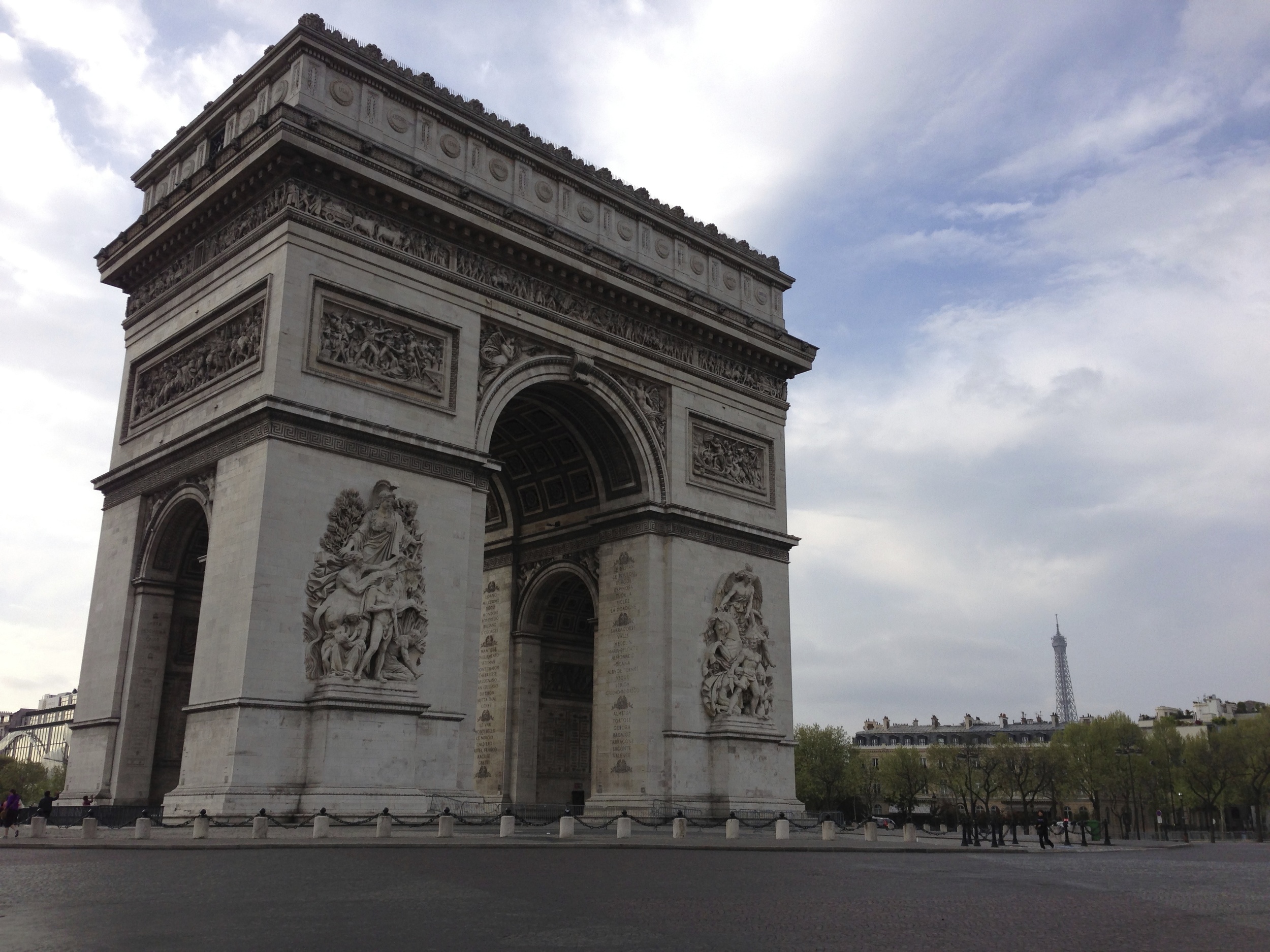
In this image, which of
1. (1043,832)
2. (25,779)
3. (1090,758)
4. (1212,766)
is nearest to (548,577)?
(1043,832)

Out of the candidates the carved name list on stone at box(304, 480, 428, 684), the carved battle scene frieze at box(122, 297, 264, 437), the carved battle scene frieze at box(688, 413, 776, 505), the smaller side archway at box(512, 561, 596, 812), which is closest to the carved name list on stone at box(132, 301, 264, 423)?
the carved battle scene frieze at box(122, 297, 264, 437)

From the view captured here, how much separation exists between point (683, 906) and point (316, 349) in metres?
17.1

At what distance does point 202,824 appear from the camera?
19.2m

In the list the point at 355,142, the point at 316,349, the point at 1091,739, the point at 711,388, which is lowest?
the point at 1091,739

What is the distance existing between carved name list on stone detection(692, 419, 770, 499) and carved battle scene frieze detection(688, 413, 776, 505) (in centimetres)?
1

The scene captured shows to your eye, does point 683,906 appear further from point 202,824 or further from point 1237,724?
point 1237,724

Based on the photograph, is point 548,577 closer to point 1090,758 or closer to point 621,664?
point 621,664

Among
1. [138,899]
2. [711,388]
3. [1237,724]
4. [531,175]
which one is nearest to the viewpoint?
[138,899]

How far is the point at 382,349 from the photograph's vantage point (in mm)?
25797

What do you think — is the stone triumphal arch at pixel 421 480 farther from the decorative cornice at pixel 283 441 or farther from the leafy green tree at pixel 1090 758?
the leafy green tree at pixel 1090 758

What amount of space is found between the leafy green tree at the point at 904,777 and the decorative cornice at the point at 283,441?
70.8 m

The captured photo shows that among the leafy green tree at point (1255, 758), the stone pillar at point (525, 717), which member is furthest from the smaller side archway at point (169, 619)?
the leafy green tree at point (1255, 758)

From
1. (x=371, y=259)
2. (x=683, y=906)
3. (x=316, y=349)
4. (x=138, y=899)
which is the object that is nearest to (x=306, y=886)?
(x=138, y=899)

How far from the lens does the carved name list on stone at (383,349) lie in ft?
82.0
